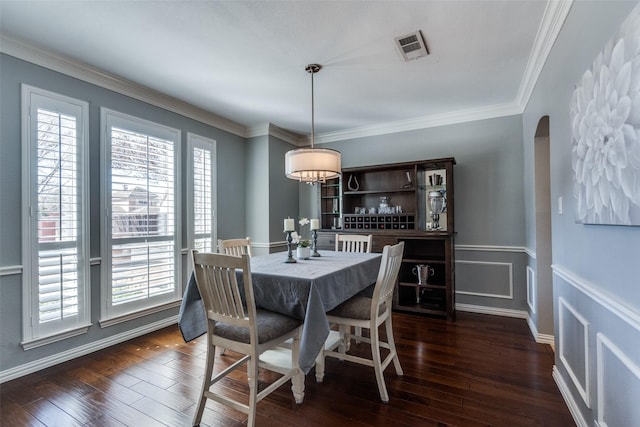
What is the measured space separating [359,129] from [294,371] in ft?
12.0

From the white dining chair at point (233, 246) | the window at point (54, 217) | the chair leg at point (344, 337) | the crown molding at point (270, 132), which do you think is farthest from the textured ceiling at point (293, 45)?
the chair leg at point (344, 337)

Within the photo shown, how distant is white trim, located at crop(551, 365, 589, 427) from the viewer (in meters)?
1.77

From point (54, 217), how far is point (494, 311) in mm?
4783

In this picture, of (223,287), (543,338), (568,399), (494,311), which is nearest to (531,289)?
(543,338)

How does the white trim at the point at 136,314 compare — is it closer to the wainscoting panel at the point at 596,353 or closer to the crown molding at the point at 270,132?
the crown molding at the point at 270,132

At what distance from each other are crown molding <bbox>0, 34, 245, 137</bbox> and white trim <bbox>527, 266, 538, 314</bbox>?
423 cm

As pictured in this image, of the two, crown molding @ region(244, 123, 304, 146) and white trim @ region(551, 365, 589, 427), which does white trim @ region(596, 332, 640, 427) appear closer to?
white trim @ region(551, 365, 589, 427)

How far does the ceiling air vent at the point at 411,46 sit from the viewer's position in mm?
2347

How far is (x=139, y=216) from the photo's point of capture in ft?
10.6

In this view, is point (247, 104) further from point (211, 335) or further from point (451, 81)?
point (211, 335)

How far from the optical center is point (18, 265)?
239cm

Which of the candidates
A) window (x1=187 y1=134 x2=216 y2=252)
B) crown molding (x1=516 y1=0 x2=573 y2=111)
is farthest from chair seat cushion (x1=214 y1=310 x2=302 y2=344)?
crown molding (x1=516 y1=0 x2=573 y2=111)

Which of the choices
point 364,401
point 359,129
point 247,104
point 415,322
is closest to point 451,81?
point 359,129

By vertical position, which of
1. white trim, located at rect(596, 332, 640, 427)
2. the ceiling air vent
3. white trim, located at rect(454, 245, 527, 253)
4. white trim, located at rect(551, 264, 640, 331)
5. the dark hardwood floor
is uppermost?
the ceiling air vent
